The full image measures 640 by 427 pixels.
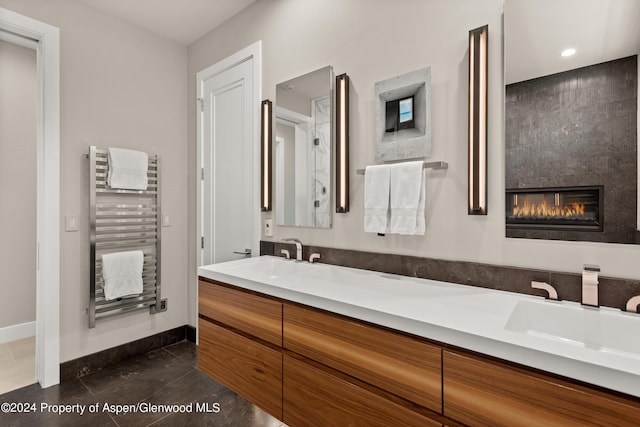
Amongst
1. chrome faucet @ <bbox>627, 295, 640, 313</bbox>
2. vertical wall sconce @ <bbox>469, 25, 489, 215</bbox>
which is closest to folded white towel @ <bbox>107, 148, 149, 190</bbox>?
vertical wall sconce @ <bbox>469, 25, 489, 215</bbox>

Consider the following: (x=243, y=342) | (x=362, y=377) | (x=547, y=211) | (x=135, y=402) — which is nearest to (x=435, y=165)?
(x=547, y=211)

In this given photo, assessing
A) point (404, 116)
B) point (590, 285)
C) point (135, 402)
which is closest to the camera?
point (590, 285)

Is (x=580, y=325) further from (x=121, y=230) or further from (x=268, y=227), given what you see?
(x=121, y=230)

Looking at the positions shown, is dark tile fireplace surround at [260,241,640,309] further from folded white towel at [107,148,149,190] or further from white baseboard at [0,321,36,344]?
white baseboard at [0,321,36,344]

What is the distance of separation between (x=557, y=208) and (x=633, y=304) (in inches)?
15.4

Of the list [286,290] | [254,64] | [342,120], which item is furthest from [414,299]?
[254,64]

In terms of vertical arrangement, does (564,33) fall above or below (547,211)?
above

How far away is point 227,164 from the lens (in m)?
2.59

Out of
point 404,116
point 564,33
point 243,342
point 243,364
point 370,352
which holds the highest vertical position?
point 564,33

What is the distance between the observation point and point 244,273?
168cm

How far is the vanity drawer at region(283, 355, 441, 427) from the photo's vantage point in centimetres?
103

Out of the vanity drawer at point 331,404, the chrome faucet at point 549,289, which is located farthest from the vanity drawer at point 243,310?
the chrome faucet at point 549,289

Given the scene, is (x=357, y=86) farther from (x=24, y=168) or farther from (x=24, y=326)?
(x=24, y=326)

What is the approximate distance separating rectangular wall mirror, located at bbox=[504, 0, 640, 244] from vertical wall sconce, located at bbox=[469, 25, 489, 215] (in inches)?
3.3
